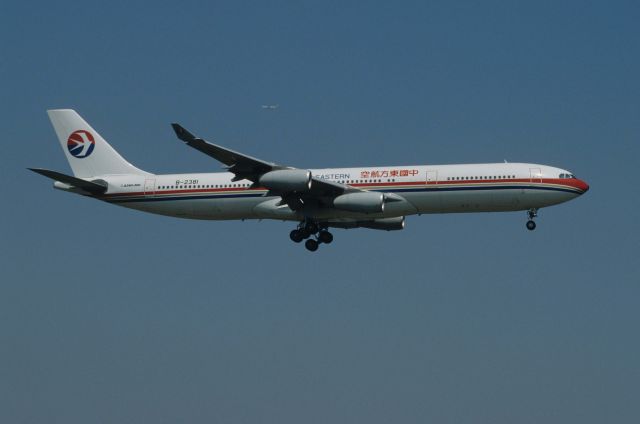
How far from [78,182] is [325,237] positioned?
14571 mm

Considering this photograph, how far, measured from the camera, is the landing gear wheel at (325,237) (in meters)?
68.2

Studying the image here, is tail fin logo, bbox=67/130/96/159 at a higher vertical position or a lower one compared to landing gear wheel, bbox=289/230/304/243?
higher

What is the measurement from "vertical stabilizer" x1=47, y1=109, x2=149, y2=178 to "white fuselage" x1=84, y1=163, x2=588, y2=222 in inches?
165

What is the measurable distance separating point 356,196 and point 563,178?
37.7 ft

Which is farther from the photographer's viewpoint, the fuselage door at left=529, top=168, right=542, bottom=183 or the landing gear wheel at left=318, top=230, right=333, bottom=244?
the landing gear wheel at left=318, top=230, right=333, bottom=244

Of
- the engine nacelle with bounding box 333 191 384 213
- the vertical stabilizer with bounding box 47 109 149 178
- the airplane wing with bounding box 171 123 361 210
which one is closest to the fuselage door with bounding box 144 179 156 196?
the vertical stabilizer with bounding box 47 109 149 178

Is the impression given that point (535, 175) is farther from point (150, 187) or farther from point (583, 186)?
point (150, 187)

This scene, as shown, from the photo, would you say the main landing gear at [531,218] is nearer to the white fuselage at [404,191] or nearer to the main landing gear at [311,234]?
the white fuselage at [404,191]

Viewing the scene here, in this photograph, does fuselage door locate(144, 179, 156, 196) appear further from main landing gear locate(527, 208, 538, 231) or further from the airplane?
main landing gear locate(527, 208, 538, 231)

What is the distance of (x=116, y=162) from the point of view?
234 feet

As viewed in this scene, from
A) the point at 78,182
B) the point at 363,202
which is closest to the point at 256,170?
the point at 363,202

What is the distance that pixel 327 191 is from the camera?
63938 millimetres

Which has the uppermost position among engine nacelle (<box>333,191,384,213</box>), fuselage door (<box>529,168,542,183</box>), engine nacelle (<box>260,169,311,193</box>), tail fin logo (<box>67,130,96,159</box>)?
tail fin logo (<box>67,130,96,159</box>)

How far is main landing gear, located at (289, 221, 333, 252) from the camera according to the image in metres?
67.5
